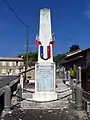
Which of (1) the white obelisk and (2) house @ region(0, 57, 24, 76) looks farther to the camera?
(2) house @ region(0, 57, 24, 76)

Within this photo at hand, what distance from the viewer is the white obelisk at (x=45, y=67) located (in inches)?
621

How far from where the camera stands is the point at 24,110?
12.4 m

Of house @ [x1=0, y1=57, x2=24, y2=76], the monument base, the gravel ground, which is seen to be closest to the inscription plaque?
the monument base

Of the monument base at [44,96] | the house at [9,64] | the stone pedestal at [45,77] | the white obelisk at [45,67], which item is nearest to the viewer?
the monument base at [44,96]

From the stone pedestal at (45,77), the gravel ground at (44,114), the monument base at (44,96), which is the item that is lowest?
the gravel ground at (44,114)

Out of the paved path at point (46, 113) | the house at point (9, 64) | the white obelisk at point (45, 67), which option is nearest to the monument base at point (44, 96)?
the white obelisk at point (45, 67)

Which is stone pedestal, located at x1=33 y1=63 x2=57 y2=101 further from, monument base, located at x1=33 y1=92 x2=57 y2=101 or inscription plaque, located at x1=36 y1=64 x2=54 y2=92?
monument base, located at x1=33 y1=92 x2=57 y2=101

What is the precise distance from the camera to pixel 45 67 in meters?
16.0

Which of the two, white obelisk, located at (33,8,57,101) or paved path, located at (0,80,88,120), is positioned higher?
white obelisk, located at (33,8,57,101)

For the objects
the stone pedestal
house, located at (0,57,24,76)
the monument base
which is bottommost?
the monument base

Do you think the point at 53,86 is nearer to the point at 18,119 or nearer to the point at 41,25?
the point at 41,25

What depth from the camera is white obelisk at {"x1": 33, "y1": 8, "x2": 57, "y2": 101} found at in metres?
15.8

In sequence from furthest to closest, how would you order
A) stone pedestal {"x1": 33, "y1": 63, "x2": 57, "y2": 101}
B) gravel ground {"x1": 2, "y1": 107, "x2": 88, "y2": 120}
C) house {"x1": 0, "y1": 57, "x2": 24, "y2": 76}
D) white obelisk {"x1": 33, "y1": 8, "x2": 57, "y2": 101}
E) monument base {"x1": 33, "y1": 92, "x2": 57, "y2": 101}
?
house {"x1": 0, "y1": 57, "x2": 24, "y2": 76} → stone pedestal {"x1": 33, "y1": 63, "x2": 57, "y2": 101} → white obelisk {"x1": 33, "y1": 8, "x2": 57, "y2": 101} → monument base {"x1": 33, "y1": 92, "x2": 57, "y2": 101} → gravel ground {"x1": 2, "y1": 107, "x2": 88, "y2": 120}

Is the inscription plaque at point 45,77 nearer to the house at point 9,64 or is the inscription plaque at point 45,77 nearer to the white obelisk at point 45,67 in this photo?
the white obelisk at point 45,67
